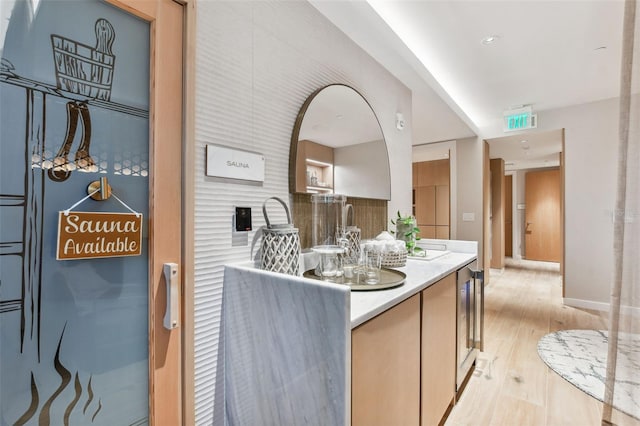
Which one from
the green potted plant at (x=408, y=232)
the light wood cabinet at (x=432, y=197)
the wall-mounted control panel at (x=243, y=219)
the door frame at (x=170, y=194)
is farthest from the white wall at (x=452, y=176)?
the door frame at (x=170, y=194)

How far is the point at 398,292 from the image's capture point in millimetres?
1140

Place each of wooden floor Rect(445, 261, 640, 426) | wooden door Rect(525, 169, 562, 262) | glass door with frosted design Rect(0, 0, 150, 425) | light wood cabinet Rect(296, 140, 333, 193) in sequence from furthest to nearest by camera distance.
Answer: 1. wooden door Rect(525, 169, 562, 262)
2. wooden floor Rect(445, 261, 640, 426)
3. light wood cabinet Rect(296, 140, 333, 193)
4. glass door with frosted design Rect(0, 0, 150, 425)

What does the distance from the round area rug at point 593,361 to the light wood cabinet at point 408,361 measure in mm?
640

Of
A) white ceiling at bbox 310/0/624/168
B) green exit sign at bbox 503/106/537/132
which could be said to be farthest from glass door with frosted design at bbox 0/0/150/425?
green exit sign at bbox 503/106/537/132

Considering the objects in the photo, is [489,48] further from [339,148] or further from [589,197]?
[589,197]

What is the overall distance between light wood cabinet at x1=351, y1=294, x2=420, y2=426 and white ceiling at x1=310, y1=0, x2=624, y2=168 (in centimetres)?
166

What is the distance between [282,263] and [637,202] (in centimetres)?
124

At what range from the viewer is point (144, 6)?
3.10 feet

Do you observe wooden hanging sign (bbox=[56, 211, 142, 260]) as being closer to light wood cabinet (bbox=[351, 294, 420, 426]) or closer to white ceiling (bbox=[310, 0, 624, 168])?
light wood cabinet (bbox=[351, 294, 420, 426])

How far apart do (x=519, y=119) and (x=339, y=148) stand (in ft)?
11.6

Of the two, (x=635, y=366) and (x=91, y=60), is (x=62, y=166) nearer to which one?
(x=91, y=60)

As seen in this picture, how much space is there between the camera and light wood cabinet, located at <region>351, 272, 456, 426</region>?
2.96 ft

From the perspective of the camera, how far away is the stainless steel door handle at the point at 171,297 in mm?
976

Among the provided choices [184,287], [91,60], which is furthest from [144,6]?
[184,287]
